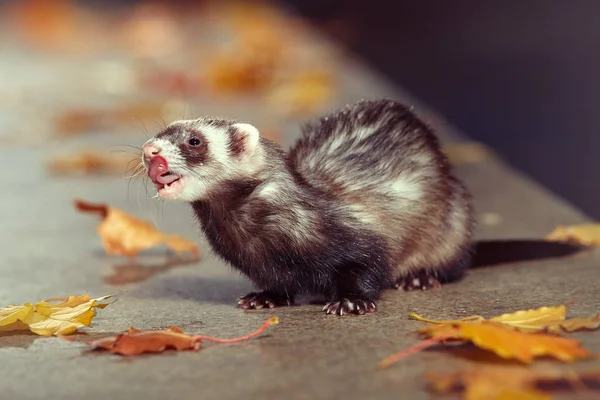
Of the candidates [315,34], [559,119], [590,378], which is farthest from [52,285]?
[315,34]

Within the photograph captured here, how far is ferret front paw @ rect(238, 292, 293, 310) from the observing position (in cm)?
375

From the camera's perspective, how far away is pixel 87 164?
22.0 feet

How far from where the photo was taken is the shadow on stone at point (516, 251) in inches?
174

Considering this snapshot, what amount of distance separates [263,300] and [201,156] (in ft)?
1.64

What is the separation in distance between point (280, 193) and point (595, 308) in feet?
3.30

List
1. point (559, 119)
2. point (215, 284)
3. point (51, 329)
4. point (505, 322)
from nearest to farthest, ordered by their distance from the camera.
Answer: point (505, 322)
point (51, 329)
point (215, 284)
point (559, 119)

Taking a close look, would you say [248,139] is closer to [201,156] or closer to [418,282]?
[201,156]

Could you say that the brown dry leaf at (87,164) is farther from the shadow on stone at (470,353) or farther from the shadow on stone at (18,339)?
the shadow on stone at (470,353)

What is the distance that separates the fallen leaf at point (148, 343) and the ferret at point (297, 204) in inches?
16.3

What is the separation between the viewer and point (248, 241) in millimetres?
3625

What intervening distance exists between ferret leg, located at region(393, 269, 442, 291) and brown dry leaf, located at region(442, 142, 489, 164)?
2573 mm

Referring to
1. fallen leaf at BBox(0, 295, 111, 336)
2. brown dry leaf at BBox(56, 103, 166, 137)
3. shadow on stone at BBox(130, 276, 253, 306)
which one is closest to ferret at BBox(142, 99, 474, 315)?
shadow on stone at BBox(130, 276, 253, 306)

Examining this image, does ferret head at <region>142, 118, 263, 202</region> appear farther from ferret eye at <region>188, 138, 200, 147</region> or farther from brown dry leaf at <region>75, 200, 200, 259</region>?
brown dry leaf at <region>75, 200, 200, 259</region>

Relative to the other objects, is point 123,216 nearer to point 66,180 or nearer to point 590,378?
point 66,180
